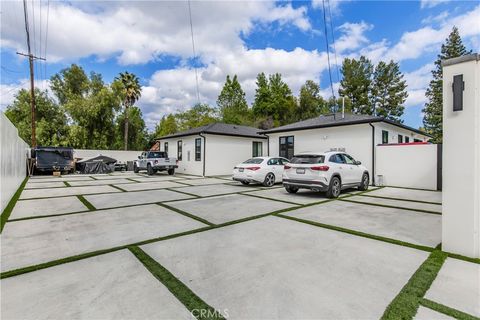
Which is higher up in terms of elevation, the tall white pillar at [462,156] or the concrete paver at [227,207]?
the tall white pillar at [462,156]

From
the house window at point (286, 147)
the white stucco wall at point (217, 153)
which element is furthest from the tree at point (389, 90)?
the house window at point (286, 147)

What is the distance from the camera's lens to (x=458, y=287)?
2.39 m

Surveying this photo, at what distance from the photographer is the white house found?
16234 mm

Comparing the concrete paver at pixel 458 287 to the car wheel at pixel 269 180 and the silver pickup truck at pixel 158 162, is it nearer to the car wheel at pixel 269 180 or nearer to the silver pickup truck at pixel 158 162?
the car wheel at pixel 269 180

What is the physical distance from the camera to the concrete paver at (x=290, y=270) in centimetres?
208

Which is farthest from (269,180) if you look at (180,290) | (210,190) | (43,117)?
(43,117)

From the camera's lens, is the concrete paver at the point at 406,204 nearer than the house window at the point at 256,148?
Yes

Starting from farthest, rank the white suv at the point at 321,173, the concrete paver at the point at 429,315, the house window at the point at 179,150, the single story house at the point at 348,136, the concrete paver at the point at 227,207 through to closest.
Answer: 1. the house window at the point at 179,150
2. the single story house at the point at 348,136
3. the white suv at the point at 321,173
4. the concrete paver at the point at 227,207
5. the concrete paver at the point at 429,315

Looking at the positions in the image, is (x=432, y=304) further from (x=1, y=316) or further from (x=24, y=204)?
(x=24, y=204)

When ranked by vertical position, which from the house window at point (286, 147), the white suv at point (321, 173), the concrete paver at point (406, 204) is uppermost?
the house window at point (286, 147)

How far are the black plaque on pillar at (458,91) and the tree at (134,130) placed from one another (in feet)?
114

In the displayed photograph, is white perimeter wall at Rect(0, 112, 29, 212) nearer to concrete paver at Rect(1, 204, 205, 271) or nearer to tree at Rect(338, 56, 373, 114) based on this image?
concrete paver at Rect(1, 204, 205, 271)

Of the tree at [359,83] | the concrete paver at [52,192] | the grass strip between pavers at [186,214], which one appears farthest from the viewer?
the tree at [359,83]

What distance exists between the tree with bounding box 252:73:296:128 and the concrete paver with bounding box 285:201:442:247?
30.7 m
